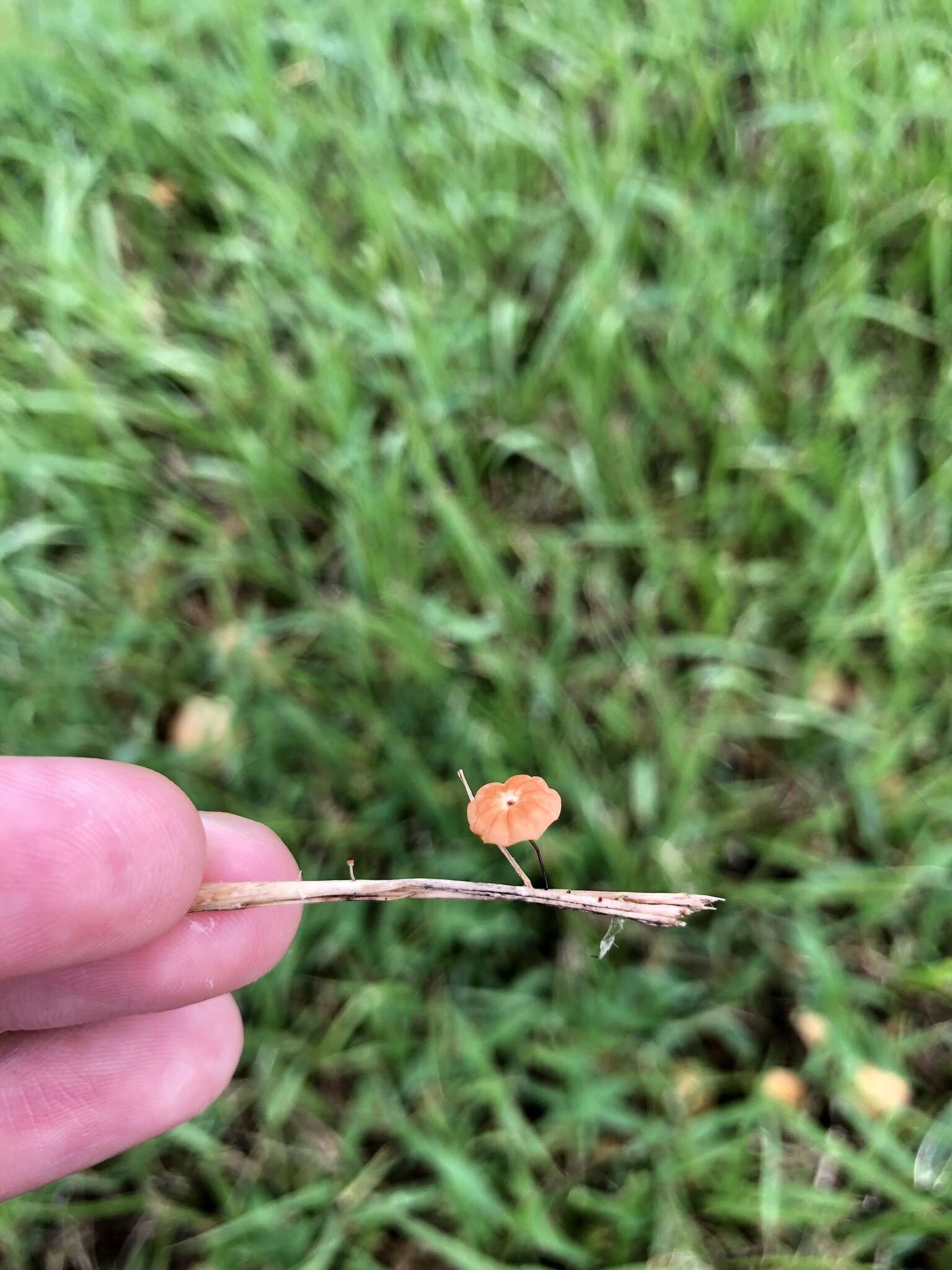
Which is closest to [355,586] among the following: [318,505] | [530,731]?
[318,505]

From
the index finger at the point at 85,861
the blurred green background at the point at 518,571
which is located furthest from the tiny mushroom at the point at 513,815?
the blurred green background at the point at 518,571

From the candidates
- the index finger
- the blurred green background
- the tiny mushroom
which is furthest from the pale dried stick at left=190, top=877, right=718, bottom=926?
the blurred green background

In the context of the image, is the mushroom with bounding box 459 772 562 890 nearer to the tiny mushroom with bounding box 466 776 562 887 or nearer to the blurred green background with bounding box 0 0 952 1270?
the tiny mushroom with bounding box 466 776 562 887

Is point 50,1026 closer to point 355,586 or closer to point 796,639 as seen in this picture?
point 355,586

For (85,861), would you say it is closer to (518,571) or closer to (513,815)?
(513,815)

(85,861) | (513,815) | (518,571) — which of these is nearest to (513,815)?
(513,815)

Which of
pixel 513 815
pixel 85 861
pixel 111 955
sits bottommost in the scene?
pixel 111 955

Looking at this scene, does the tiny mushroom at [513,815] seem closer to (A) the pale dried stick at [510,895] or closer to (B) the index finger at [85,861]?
(A) the pale dried stick at [510,895]
